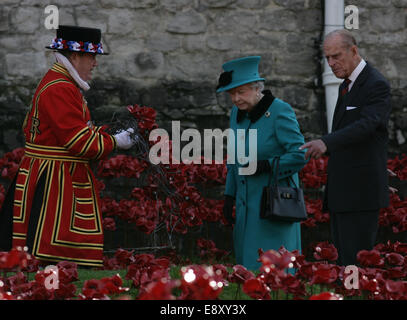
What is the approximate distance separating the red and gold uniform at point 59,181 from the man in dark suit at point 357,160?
4.43 ft

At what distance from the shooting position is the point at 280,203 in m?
3.46

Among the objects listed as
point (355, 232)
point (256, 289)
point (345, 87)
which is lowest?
point (256, 289)

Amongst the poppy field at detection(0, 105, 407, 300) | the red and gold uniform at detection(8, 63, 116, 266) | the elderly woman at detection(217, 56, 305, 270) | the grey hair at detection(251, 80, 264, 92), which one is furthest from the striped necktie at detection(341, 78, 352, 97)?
the red and gold uniform at detection(8, 63, 116, 266)

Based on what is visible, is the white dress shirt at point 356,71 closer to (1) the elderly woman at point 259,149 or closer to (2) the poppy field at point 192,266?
(1) the elderly woman at point 259,149

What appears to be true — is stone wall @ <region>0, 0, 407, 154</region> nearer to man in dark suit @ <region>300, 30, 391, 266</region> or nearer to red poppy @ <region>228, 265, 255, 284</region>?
man in dark suit @ <region>300, 30, 391, 266</region>

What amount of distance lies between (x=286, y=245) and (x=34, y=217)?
149 cm

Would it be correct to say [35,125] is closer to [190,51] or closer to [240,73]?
[240,73]

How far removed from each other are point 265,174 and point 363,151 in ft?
1.94

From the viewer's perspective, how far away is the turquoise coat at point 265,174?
11.7 ft

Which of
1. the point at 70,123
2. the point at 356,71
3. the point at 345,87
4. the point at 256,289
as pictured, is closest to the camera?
the point at 256,289

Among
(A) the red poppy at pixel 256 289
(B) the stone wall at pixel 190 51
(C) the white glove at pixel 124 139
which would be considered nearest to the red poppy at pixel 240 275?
(A) the red poppy at pixel 256 289

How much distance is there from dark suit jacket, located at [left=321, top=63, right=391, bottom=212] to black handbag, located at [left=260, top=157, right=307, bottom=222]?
217mm

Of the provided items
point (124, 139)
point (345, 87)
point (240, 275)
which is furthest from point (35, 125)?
point (345, 87)
